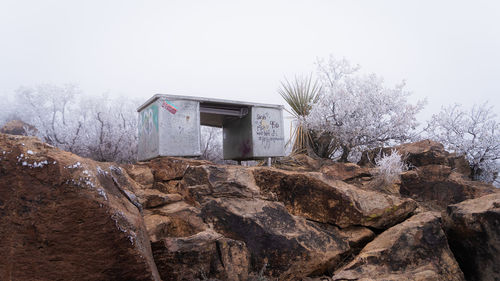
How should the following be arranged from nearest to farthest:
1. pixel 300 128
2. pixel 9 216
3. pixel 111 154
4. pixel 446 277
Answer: pixel 9 216, pixel 446 277, pixel 300 128, pixel 111 154

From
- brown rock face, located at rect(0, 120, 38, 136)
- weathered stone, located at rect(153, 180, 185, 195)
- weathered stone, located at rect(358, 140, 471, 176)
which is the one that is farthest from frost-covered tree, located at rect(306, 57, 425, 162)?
brown rock face, located at rect(0, 120, 38, 136)

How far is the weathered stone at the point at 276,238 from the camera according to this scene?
170 inches

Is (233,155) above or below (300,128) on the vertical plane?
below

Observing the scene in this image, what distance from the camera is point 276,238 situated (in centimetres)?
440

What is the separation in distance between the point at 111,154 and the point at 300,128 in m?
7.45

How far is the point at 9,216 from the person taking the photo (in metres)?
2.42

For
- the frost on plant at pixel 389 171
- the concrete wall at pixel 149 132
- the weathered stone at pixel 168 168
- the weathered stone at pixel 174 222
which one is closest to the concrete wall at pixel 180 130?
the concrete wall at pixel 149 132

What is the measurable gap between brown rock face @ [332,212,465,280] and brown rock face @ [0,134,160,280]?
2.65 meters

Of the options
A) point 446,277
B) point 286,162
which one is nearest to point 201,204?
point 446,277

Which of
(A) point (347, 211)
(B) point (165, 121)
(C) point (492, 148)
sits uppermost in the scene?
(B) point (165, 121)

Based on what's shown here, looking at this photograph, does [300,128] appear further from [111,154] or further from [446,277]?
[446,277]

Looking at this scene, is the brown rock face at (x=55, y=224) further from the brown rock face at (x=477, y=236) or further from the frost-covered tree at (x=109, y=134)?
the frost-covered tree at (x=109, y=134)

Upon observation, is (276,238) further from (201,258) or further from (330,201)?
(330,201)

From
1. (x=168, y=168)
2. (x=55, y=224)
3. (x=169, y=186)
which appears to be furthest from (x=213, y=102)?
(x=55, y=224)
